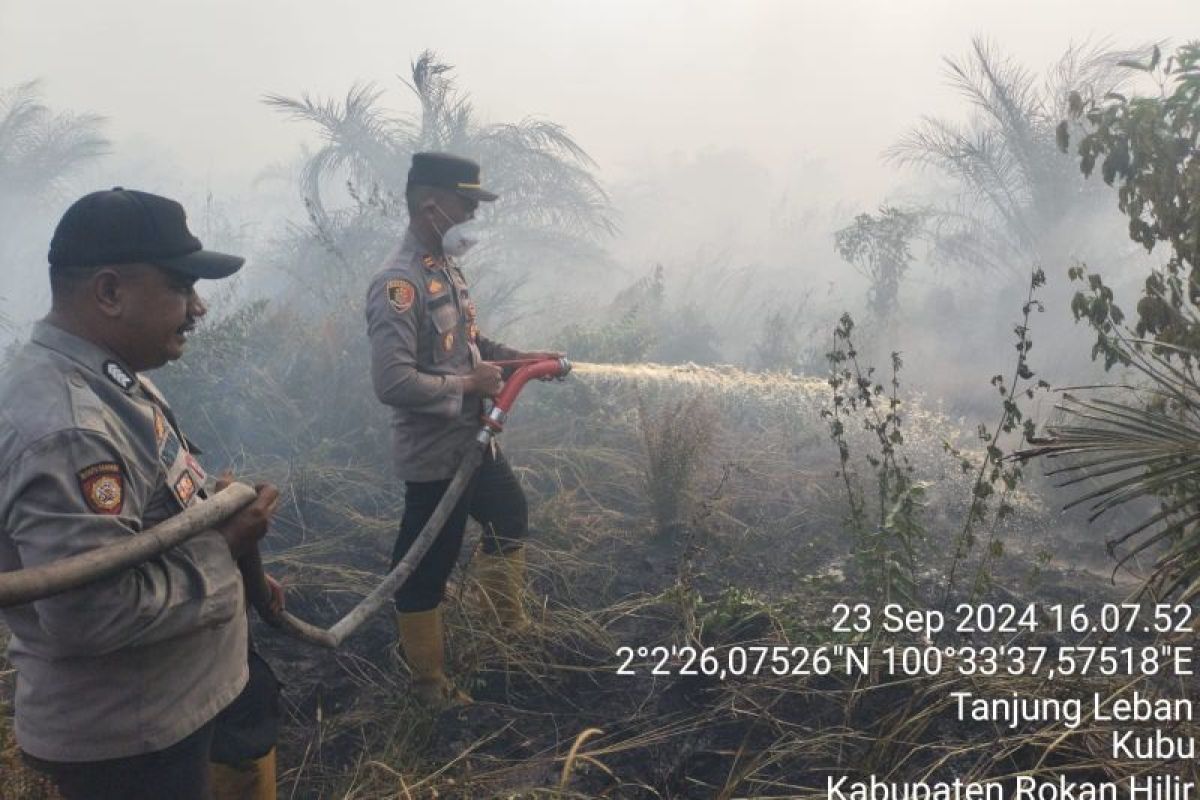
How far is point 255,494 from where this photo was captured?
1735 millimetres

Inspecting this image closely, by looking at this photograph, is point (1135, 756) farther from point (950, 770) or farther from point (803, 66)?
point (803, 66)

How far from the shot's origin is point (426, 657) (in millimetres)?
3191

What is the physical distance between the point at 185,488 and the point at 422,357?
4.98 feet

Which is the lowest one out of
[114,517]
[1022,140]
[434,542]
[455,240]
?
[434,542]

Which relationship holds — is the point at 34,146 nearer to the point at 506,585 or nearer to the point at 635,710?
the point at 506,585

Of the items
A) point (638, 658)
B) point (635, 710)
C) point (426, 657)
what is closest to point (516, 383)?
point (426, 657)

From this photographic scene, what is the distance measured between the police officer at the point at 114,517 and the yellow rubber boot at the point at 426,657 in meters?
1.40

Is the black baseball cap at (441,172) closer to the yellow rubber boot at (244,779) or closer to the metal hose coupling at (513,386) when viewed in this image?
the metal hose coupling at (513,386)

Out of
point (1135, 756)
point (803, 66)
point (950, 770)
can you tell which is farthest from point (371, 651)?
point (803, 66)

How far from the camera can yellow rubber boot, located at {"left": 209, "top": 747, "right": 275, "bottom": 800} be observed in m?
2.19

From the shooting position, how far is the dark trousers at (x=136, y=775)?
63.9 inches

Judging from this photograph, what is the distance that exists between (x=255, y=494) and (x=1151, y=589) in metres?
2.31

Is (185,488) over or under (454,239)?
under

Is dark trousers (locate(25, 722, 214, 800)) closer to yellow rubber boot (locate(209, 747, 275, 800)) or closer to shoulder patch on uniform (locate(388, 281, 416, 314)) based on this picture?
yellow rubber boot (locate(209, 747, 275, 800))
